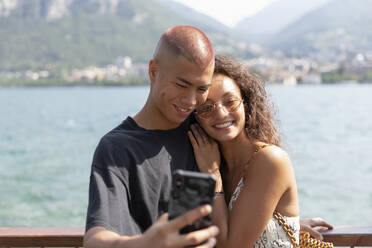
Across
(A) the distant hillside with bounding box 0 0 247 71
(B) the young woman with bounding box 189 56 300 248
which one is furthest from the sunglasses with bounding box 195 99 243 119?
(A) the distant hillside with bounding box 0 0 247 71

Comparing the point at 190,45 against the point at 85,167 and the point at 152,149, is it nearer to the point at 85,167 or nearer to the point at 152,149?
the point at 152,149

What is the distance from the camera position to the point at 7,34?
122 m

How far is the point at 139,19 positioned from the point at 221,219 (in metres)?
139

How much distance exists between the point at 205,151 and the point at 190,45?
0.55 meters

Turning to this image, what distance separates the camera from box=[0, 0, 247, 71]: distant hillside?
111000 mm

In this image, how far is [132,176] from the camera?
192 centimetres

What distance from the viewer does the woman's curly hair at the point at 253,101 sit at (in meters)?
2.35

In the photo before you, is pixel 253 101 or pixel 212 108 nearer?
pixel 212 108

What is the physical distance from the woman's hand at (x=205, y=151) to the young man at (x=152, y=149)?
0.09 metres

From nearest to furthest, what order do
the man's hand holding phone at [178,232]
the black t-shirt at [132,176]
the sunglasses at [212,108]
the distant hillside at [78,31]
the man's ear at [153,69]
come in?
the man's hand holding phone at [178,232]
the black t-shirt at [132,176]
the man's ear at [153,69]
the sunglasses at [212,108]
the distant hillside at [78,31]

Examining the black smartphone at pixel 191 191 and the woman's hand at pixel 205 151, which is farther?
the woman's hand at pixel 205 151

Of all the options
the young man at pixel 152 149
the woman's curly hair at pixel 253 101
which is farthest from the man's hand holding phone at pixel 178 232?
the woman's curly hair at pixel 253 101

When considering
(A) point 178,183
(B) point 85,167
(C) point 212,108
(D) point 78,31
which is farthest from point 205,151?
(D) point 78,31

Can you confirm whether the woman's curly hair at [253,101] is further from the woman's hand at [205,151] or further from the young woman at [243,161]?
the woman's hand at [205,151]
